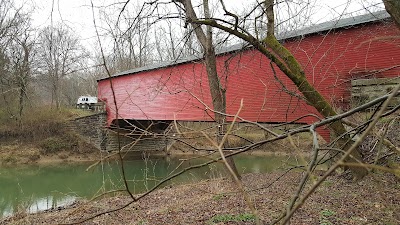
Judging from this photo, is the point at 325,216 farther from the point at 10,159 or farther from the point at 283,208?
the point at 10,159

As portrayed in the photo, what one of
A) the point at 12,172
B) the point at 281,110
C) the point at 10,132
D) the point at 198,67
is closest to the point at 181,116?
the point at 198,67

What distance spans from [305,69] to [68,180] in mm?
9458

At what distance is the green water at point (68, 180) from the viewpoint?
28.9ft

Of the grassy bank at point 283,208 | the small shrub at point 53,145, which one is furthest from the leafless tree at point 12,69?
the grassy bank at point 283,208

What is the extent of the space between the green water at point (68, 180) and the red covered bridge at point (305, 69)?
1.54 meters

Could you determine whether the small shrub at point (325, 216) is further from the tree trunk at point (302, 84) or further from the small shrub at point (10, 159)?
the small shrub at point (10, 159)

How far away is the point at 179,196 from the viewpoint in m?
6.16

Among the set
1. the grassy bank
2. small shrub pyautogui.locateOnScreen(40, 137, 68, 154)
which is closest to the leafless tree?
small shrub pyautogui.locateOnScreen(40, 137, 68, 154)

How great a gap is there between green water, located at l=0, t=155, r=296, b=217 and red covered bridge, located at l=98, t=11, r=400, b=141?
1537mm

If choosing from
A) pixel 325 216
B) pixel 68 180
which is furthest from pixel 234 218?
pixel 68 180

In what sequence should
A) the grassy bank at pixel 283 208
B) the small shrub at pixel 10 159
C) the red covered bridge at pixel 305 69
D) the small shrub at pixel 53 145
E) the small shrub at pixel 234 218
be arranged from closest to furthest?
1. the grassy bank at pixel 283 208
2. the small shrub at pixel 234 218
3. the red covered bridge at pixel 305 69
4. the small shrub at pixel 10 159
5. the small shrub at pixel 53 145

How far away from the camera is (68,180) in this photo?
473 inches

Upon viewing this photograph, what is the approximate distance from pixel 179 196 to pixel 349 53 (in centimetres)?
452

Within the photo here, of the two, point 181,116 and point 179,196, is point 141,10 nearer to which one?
point 179,196
